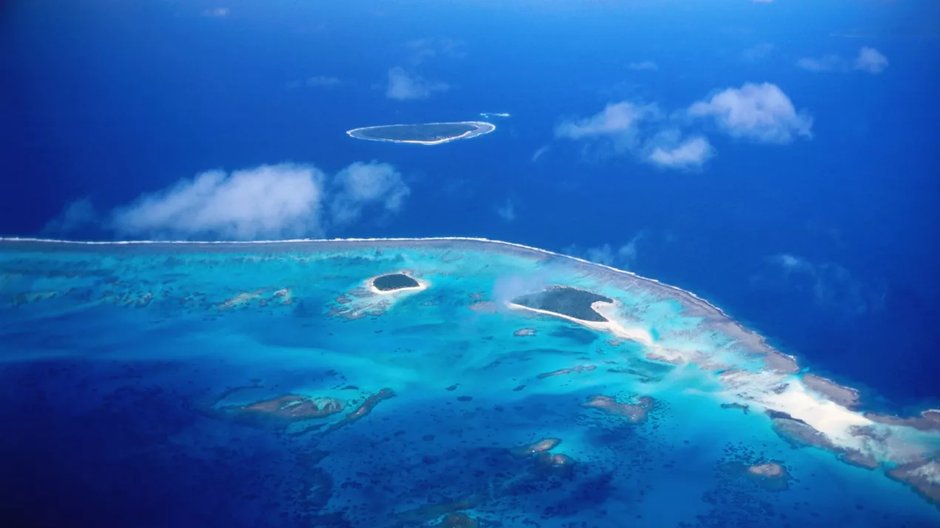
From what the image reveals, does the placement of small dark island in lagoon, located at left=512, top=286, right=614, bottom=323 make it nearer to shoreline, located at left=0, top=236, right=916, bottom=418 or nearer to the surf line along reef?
the surf line along reef

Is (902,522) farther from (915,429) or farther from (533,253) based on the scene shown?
(533,253)

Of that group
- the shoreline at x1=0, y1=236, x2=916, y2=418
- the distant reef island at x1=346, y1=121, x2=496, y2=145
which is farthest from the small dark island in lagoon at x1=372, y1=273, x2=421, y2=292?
the distant reef island at x1=346, y1=121, x2=496, y2=145

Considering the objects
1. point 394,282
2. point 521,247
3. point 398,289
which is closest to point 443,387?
point 398,289

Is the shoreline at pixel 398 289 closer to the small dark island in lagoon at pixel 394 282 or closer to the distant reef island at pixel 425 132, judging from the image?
the small dark island in lagoon at pixel 394 282

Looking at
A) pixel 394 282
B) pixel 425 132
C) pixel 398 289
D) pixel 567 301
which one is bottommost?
pixel 567 301

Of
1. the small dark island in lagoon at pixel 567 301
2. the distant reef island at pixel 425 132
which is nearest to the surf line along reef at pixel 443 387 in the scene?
the small dark island in lagoon at pixel 567 301

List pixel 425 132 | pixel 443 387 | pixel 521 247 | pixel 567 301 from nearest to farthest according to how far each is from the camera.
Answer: pixel 443 387, pixel 567 301, pixel 521 247, pixel 425 132

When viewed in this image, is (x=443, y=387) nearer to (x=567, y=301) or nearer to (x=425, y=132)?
(x=567, y=301)
